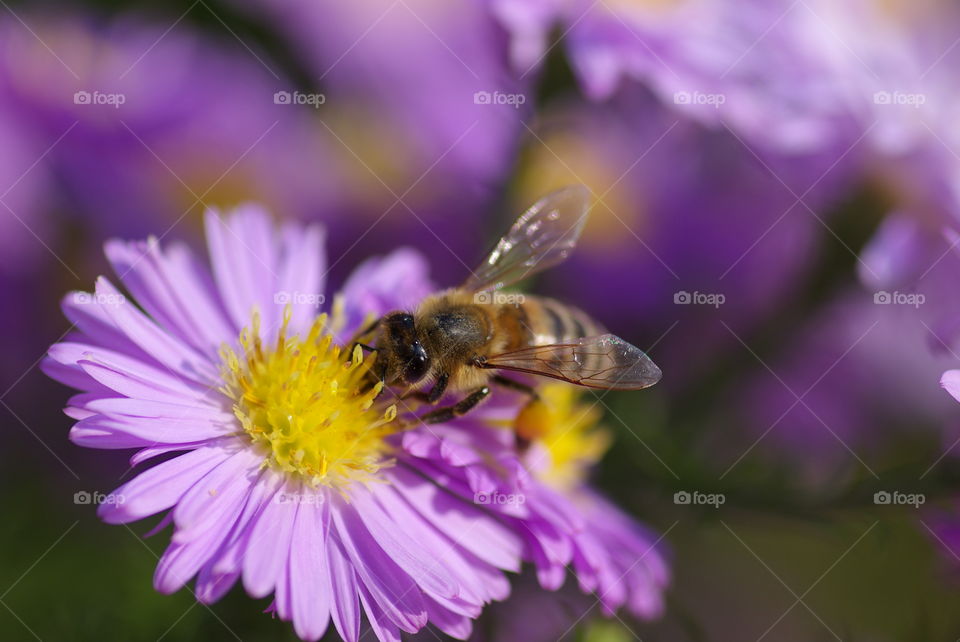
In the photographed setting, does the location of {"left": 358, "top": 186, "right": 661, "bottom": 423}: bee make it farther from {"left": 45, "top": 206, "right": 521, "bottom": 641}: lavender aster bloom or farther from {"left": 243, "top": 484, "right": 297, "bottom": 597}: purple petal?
{"left": 243, "top": 484, "right": 297, "bottom": 597}: purple petal

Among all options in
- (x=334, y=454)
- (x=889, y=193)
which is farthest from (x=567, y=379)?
(x=889, y=193)

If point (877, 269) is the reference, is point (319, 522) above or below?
below

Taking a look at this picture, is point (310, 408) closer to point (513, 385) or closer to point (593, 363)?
point (513, 385)

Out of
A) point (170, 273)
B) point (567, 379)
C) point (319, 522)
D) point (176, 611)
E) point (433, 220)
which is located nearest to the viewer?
point (319, 522)

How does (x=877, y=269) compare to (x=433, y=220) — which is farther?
(x=433, y=220)

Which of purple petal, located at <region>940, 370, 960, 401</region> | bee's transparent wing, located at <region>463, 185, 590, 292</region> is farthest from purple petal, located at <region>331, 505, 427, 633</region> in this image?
purple petal, located at <region>940, 370, 960, 401</region>

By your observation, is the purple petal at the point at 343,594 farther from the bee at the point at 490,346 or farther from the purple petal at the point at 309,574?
the bee at the point at 490,346

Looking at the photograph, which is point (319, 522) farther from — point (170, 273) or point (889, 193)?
point (889, 193)

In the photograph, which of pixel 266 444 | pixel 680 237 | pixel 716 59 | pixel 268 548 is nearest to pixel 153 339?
pixel 266 444
